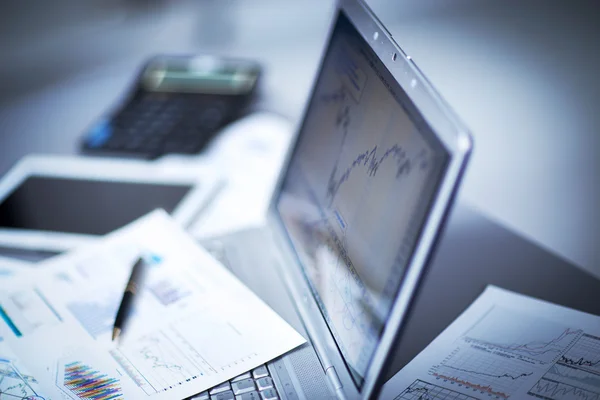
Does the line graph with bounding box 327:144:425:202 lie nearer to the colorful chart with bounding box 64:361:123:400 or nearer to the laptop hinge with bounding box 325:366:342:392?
the laptop hinge with bounding box 325:366:342:392

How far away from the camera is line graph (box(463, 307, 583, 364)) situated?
Answer: 2.32 feet

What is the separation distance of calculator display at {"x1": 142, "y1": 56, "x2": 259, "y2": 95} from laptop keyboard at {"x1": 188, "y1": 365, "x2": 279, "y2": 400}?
804 mm

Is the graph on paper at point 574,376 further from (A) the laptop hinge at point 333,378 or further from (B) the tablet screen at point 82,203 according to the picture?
(B) the tablet screen at point 82,203

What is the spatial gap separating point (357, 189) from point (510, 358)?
26 centimetres

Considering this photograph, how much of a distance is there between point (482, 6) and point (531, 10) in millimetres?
149

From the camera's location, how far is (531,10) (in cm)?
199

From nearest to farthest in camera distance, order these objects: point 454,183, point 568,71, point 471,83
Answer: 1. point 454,183
2. point 471,83
3. point 568,71

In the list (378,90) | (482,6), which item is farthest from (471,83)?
(378,90)

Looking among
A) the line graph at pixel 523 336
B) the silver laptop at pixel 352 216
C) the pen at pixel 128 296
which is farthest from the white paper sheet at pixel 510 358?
the pen at pixel 128 296

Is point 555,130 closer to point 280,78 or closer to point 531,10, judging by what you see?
point 280,78

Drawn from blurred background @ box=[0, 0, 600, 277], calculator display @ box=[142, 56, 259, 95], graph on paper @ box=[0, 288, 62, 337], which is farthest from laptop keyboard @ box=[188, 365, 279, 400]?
calculator display @ box=[142, 56, 259, 95]

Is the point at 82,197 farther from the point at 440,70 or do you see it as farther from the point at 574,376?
the point at 440,70

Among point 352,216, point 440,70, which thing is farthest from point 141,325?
point 440,70

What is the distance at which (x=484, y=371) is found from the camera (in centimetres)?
69
